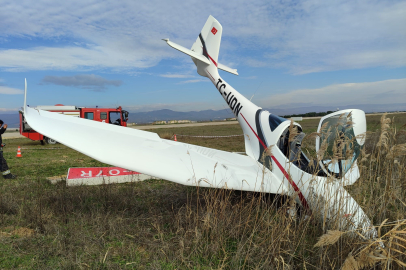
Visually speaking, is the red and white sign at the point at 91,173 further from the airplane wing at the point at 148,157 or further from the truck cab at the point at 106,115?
the truck cab at the point at 106,115

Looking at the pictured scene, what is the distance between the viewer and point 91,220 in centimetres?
366

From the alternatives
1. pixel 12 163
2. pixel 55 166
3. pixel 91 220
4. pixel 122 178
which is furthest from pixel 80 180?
pixel 12 163

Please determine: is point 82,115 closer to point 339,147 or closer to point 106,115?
point 106,115

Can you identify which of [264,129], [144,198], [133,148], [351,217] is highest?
[264,129]

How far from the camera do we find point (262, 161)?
261 cm

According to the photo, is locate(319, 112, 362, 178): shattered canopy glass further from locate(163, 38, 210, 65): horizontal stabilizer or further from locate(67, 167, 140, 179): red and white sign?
locate(163, 38, 210, 65): horizontal stabilizer

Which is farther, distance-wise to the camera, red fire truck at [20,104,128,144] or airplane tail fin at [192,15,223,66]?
red fire truck at [20,104,128,144]

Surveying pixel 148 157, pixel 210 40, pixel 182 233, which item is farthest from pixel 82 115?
pixel 182 233

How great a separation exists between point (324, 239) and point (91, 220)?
3.31m

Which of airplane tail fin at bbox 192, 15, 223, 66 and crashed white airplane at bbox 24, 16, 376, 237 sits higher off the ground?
airplane tail fin at bbox 192, 15, 223, 66

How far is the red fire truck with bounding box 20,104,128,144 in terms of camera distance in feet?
52.1

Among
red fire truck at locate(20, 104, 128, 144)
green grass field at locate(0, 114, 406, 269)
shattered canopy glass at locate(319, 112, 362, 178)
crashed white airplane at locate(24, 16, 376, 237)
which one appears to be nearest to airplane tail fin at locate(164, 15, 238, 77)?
crashed white airplane at locate(24, 16, 376, 237)

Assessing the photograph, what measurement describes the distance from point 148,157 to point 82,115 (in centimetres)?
1543

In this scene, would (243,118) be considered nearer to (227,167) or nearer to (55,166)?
(227,167)
